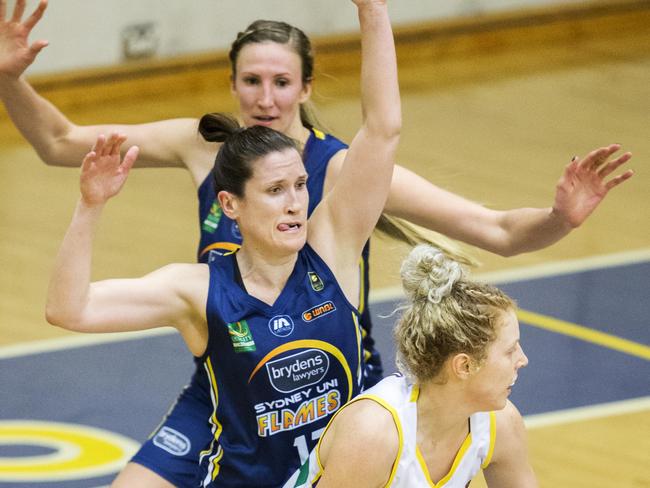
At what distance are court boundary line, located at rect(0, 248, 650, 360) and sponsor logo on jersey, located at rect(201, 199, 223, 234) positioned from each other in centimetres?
228

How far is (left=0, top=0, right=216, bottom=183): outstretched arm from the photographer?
4234 mm

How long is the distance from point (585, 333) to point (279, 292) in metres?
3.02

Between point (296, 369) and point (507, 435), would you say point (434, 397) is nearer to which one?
point (507, 435)

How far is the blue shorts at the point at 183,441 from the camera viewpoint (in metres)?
4.04

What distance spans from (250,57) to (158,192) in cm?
427

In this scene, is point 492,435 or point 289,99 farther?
point 289,99

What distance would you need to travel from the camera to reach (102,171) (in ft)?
10.7

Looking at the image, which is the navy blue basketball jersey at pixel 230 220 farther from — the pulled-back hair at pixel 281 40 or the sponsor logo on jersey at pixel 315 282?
the sponsor logo on jersey at pixel 315 282

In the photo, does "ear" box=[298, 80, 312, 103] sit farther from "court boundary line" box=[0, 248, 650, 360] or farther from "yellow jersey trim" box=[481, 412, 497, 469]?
"court boundary line" box=[0, 248, 650, 360]

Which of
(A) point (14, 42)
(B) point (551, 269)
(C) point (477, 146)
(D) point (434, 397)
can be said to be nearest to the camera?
(D) point (434, 397)

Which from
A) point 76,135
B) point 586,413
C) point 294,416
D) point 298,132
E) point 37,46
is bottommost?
point 586,413

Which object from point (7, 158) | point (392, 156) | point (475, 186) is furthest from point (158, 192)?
point (392, 156)

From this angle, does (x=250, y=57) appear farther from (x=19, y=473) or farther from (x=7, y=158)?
(x=7, y=158)

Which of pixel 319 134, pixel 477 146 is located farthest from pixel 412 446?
pixel 477 146
